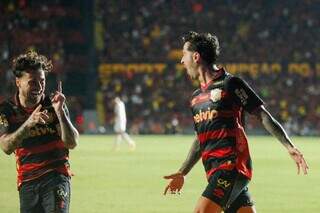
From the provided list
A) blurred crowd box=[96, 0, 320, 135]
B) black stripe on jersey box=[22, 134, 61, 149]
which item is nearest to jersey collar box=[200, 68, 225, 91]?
black stripe on jersey box=[22, 134, 61, 149]

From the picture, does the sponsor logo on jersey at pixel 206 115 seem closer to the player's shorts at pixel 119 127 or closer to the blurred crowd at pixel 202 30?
the player's shorts at pixel 119 127

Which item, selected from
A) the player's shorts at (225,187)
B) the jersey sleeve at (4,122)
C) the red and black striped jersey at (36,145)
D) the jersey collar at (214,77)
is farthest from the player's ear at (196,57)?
the jersey sleeve at (4,122)

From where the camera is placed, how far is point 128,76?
1882 inches

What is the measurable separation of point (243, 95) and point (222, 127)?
327 millimetres

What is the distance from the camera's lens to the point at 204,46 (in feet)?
23.4

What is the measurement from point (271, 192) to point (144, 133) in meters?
28.6

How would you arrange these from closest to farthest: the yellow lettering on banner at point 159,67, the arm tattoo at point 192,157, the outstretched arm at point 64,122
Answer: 1. the outstretched arm at point 64,122
2. the arm tattoo at point 192,157
3. the yellow lettering on banner at point 159,67

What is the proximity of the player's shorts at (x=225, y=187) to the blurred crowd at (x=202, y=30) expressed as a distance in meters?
36.6

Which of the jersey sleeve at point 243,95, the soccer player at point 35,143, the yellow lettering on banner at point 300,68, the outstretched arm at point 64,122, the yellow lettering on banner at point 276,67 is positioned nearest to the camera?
the outstretched arm at point 64,122

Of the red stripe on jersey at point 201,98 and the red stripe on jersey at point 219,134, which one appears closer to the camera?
the red stripe on jersey at point 219,134

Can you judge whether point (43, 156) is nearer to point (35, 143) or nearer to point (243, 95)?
point (35, 143)

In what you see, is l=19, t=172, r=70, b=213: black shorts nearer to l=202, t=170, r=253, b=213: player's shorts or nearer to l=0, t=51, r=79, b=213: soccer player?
l=0, t=51, r=79, b=213: soccer player

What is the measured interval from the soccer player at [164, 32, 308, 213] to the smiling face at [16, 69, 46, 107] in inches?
49.3

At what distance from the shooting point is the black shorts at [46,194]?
22.5 ft
